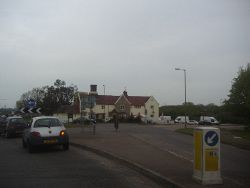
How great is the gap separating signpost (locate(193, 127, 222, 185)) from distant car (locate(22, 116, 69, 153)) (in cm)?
853

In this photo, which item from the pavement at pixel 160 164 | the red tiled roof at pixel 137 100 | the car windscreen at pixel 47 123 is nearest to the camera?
the pavement at pixel 160 164

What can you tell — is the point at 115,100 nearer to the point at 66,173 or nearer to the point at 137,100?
the point at 137,100

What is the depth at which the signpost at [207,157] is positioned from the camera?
9.34 metres

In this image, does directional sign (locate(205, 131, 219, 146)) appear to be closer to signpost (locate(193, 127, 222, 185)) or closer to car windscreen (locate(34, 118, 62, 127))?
signpost (locate(193, 127, 222, 185))

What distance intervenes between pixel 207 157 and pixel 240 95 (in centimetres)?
4732

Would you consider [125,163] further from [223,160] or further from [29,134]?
[29,134]

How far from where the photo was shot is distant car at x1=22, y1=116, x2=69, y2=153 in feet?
54.6

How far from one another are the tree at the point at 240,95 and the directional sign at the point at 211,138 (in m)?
45.0

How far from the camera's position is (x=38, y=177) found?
1048cm

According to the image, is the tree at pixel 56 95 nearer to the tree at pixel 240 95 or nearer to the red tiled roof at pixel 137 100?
the red tiled roof at pixel 137 100

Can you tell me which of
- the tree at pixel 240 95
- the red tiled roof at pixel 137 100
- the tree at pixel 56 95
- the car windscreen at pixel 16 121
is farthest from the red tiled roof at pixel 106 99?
the car windscreen at pixel 16 121

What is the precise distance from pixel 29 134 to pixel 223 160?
8.16 meters

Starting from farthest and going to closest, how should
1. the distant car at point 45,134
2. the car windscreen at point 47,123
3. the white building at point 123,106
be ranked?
the white building at point 123,106, the car windscreen at point 47,123, the distant car at point 45,134

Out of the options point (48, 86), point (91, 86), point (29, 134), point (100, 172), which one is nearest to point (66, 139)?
point (29, 134)
